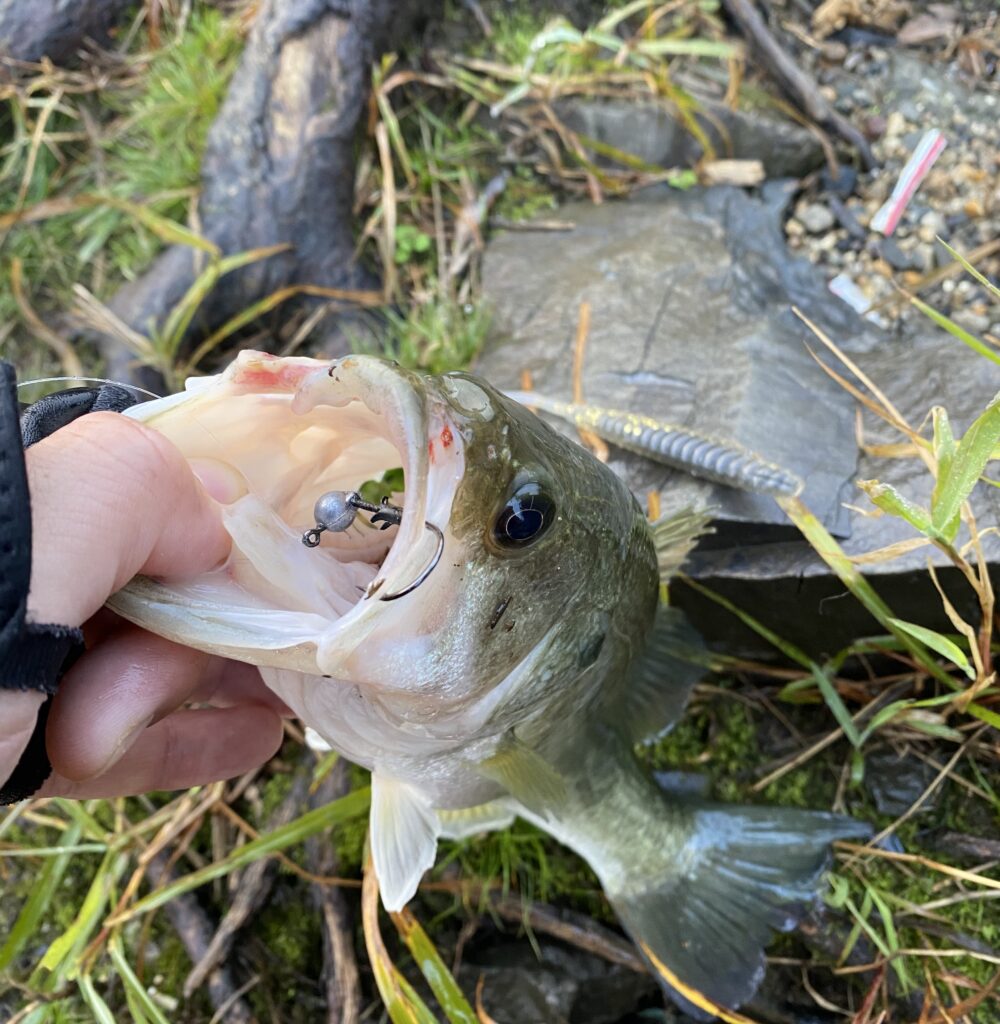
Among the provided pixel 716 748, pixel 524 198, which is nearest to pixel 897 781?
pixel 716 748

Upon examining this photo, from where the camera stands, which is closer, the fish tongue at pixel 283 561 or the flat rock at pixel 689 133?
the fish tongue at pixel 283 561

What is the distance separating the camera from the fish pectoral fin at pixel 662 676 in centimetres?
230

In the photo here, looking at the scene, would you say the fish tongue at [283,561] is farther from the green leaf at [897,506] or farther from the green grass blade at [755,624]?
the green grass blade at [755,624]

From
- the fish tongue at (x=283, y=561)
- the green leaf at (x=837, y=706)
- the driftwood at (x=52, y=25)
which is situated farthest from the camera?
the driftwood at (x=52, y=25)

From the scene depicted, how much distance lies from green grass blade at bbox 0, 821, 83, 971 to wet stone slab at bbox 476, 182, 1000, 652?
77.2 inches

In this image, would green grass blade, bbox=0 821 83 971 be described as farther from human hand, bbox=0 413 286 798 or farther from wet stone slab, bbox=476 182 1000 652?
wet stone slab, bbox=476 182 1000 652

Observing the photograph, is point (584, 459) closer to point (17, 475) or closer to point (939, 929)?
point (17, 475)

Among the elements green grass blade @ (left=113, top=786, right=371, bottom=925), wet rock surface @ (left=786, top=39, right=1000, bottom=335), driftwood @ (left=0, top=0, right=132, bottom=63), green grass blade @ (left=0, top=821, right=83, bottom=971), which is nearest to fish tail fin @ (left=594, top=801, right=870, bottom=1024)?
green grass blade @ (left=113, top=786, right=371, bottom=925)

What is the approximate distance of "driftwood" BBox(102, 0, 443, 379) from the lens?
11.7ft

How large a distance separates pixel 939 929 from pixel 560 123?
3.32 metres

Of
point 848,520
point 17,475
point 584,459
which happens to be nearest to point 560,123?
point 848,520

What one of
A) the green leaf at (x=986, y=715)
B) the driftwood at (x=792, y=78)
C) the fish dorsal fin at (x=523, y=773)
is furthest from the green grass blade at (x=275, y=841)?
the driftwood at (x=792, y=78)

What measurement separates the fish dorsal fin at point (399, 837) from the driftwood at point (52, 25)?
13.2 feet

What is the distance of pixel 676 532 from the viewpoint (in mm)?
2178
